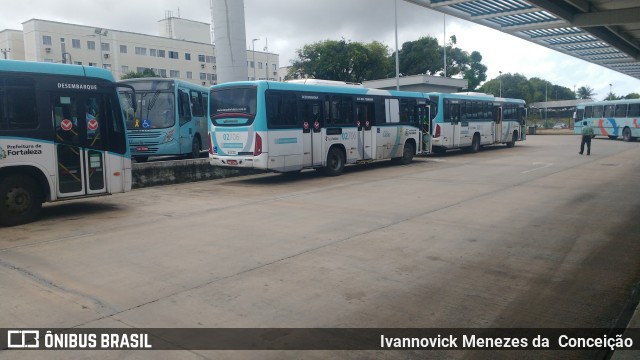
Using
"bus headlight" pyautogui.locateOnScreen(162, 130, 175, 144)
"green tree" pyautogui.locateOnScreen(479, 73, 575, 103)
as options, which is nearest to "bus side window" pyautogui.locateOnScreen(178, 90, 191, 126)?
"bus headlight" pyautogui.locateOnScreen(162, 130, 175, 144)

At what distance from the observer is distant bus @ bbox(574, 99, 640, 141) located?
34781 millimetres

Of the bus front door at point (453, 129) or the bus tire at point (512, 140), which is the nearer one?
the bus front door at point (453, 129)

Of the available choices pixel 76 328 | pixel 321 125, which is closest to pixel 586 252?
pixel 76 328

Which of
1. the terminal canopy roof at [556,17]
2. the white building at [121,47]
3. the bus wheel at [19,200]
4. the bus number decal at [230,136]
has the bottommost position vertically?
the bus wheel at [19,200]

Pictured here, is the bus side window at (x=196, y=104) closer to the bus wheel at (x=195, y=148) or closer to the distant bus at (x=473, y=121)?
the bus wheel at (x=195, y=148)

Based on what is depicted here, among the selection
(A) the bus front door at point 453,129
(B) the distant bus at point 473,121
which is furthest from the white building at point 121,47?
(A) the bus front door at point 453,129

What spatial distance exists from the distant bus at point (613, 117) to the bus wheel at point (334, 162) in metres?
28.4

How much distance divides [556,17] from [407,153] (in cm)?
985

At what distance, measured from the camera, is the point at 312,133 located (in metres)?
15.8

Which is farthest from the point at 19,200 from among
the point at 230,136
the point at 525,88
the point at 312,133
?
the point at 525,88

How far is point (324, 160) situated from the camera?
53.4ft

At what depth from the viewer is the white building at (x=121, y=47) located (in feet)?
203

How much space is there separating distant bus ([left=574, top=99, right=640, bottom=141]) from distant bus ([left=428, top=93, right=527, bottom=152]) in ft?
31.1

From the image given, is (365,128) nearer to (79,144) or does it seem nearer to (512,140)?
(79,144)
